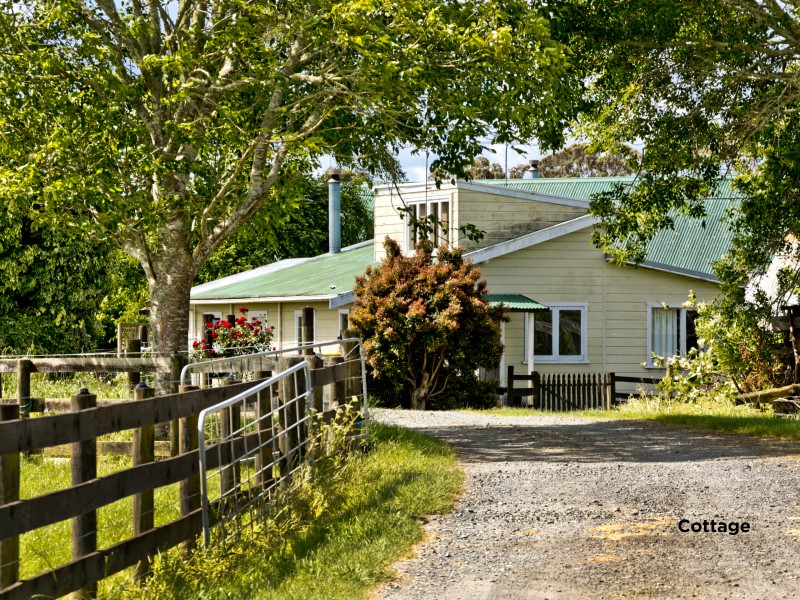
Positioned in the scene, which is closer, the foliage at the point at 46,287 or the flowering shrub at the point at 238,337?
the flowering shrub at the point at 238,337

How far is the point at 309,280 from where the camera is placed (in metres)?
32.2

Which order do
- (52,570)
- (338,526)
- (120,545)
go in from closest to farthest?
(52,570), (120,545), (338,526)

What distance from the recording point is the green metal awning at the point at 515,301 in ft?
85.7

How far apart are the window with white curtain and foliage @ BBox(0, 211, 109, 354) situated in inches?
614

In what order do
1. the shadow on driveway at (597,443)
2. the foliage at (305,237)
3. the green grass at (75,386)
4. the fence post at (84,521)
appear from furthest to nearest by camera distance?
A: the foliage at (305,237), the green grass at (75,386), the shadow on driveway at (597,443), the fence post at (84,521)

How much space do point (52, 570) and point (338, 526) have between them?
2.77 m

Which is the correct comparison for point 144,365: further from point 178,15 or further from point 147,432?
point 147,432

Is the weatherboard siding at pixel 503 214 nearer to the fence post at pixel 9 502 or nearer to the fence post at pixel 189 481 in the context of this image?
the fence post at pixel 189 481

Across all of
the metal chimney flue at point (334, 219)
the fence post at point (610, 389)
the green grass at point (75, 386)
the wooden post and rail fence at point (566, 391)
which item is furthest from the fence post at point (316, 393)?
the metal chimney flue at point (334, 219)

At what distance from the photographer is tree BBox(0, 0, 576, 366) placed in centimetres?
1282

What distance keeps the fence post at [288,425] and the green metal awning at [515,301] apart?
1598 cm

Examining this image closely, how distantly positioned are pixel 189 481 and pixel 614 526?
3207mm

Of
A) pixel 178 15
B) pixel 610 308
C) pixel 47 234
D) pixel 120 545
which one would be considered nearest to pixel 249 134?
pixel 178 15

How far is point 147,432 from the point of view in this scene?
712 centimetres
